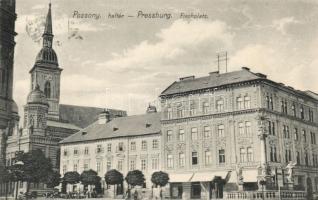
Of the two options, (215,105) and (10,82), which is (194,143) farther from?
(10,82)

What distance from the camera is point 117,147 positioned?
66.8m

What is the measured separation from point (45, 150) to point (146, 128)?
28109mm

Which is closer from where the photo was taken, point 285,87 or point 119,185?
point 285,87

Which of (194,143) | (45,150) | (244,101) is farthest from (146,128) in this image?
(45,150)

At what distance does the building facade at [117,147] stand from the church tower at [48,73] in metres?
28.8

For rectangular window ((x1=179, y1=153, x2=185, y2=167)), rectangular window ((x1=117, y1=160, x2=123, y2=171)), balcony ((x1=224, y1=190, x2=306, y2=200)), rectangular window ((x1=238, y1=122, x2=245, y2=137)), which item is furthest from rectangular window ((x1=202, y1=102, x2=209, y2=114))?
rectangular window ((x1=117, y1=160, x2=123, y2=171))

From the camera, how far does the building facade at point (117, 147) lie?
63531mm

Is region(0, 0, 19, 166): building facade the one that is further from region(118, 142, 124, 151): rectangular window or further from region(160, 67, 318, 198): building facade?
region(118, 142, 124, 151): rectangular window

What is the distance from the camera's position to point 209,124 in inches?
2159

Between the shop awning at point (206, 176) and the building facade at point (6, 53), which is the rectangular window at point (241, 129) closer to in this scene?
the shop awning at point (206, 176)

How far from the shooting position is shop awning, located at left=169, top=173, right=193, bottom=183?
5469 centimetres

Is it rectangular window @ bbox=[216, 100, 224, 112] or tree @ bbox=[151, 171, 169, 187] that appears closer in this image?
rectangular window @ bbox=[216, 100, 224, 112]

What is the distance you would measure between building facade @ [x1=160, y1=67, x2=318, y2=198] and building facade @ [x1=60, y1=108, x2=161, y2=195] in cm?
535

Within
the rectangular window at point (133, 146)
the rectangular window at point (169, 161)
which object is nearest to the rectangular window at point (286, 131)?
the rectangular window at point (169, 161)
